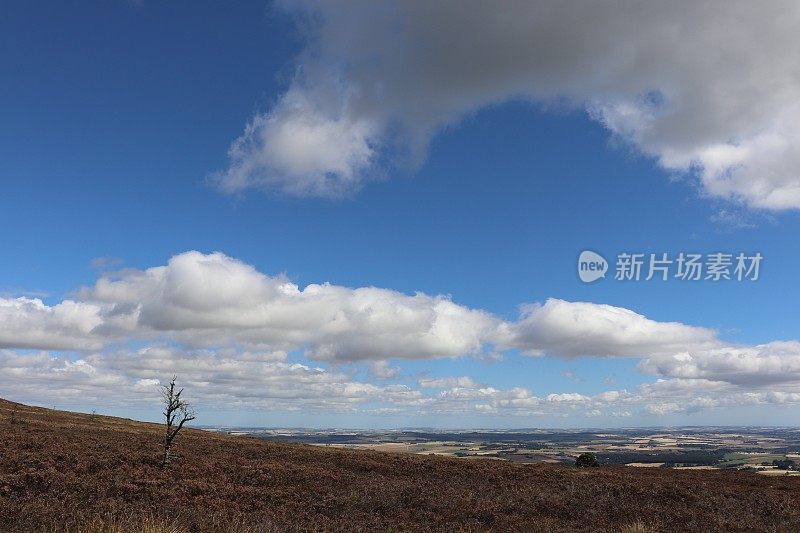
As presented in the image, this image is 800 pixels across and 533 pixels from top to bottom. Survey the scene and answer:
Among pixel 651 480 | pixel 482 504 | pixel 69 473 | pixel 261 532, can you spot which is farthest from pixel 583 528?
pixel 69 473

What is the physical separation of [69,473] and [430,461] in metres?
30.7

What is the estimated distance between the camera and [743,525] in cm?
2397

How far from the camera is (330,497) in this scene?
94.5 ft

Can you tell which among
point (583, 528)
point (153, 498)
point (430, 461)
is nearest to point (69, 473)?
point (153, 498)

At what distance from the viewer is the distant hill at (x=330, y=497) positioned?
66.4 ft

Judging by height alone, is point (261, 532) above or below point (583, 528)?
above

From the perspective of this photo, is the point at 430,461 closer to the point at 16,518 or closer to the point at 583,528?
the point at 583,528

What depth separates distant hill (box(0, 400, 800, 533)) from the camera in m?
20.2

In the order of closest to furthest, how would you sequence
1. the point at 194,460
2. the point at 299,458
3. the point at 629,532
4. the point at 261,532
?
1. the point at 261,532
2. the point at 629,532
3. the point at 194,460
4. the point at 299,458

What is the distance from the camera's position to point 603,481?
4041cm

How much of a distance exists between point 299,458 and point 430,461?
475 inches

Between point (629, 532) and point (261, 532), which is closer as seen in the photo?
point (261, 532)

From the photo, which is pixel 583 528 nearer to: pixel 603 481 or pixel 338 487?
pixel 338 487

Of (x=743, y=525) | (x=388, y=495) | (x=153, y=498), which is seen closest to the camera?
(x=743, y=525)
